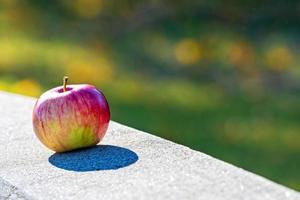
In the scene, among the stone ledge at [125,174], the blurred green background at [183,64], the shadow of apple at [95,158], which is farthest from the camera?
the blurred green background at [183,64]

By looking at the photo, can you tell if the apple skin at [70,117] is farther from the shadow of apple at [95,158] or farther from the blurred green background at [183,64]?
the blurred green background at [183,64]

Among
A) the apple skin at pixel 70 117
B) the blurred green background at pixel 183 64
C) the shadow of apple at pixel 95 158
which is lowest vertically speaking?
the blurred green background at pixel 183 64

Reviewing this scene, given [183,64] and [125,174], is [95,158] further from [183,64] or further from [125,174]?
[183,64]

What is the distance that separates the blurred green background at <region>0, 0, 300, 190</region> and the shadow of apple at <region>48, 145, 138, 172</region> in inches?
47.9

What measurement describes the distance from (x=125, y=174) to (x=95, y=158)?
0.23m

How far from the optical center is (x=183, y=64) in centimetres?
605

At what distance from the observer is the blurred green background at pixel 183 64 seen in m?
4.38

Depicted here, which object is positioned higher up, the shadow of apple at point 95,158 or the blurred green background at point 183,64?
the shadow of apple at point 95,158

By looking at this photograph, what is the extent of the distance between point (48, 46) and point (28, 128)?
3.30 meters

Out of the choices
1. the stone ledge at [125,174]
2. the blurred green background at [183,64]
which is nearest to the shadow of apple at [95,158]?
the stone ledge at [125,174]

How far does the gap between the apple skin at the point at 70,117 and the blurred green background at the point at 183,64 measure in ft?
4.28

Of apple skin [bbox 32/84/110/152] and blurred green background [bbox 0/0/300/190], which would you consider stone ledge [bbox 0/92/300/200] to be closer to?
apple skin [bbox 32/84/110/152]

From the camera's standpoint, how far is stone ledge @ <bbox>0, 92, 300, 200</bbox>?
2281mm

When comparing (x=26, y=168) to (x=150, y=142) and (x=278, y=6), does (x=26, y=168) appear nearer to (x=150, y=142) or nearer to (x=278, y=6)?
(x=150, y=142)
